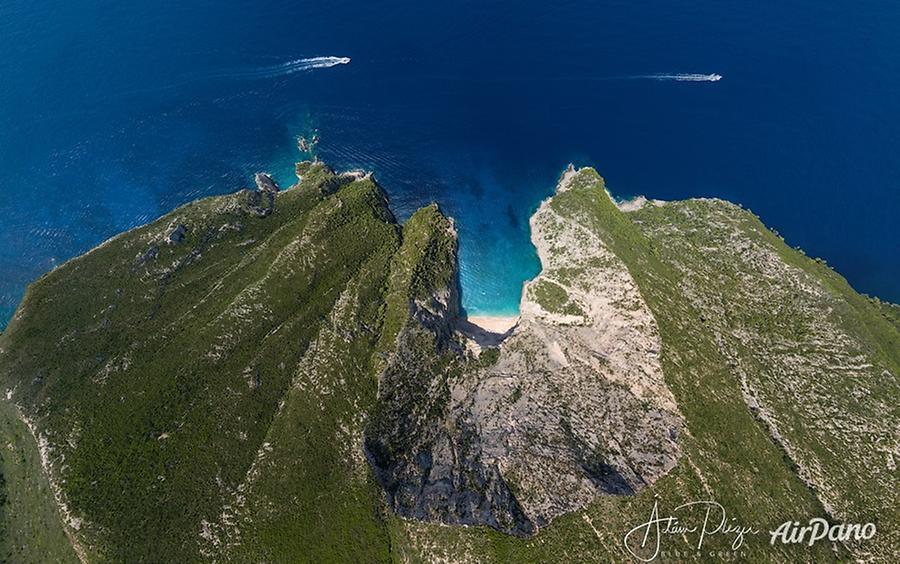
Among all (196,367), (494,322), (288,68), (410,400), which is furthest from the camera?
(288,68)

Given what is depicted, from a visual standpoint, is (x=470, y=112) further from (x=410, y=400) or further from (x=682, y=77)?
(x=410, y=400)

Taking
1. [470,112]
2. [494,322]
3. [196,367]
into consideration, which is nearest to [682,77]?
[470,112]

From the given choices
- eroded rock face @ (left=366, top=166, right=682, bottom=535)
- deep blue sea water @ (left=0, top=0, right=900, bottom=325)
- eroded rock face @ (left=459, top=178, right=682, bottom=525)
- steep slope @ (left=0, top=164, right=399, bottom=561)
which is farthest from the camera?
deep blue sea water @ (left=0, top=0, right=900, bottom=325)

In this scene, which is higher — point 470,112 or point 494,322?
point 470,112

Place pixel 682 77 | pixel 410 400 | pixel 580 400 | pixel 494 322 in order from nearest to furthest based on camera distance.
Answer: pixel 410 400 < pixel 580 400 < pixel 494 322 < pixel 682 77

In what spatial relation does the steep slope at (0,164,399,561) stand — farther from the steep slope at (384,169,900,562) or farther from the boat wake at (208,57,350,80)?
the boat wake at (208,57,350,80)

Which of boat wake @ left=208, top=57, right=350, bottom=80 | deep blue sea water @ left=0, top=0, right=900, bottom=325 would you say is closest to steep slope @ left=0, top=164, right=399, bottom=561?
deep blue sea water @ left=0, top=0, right=900, bottom=325
